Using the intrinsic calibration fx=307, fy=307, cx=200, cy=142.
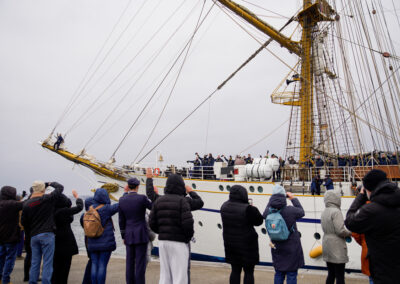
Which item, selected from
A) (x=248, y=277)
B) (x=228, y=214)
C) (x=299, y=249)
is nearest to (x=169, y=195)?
(x=228, y=214)

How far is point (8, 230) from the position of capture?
5500 millimetres

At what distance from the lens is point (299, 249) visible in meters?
4.48

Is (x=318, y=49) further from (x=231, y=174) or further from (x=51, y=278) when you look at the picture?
(x=51, y=278)

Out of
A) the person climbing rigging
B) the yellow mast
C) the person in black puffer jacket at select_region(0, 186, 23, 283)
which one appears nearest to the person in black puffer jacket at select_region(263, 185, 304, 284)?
the person in black puffer jacket at select_region(0, 186, 23, 283)

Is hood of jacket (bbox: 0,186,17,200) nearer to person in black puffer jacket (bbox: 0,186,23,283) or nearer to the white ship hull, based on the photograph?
person in black puffer jacket (bbox: 0,186,23,283)

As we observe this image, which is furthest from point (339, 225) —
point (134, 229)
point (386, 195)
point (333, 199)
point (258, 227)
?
point (258, 227)

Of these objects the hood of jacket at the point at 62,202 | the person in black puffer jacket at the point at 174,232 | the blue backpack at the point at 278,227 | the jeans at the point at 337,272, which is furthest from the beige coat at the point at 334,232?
the hood of jacket at the point at 62,202

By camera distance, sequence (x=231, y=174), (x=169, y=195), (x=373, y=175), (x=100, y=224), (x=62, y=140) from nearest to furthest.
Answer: (x=373, y=175) < (x=169, y=195) < (x=100, y=224) < (x=231, y=174) < (x=62, y=140)

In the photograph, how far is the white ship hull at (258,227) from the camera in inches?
395

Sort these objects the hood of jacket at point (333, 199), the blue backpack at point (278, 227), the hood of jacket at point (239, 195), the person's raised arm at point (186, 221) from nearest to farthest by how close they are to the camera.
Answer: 1. the person's raised arm at point (186, 221)
2. the blue backpack at point (278, 227)
3. the hood of jacket at point (239, 195)
4. the hood of jacket at point (333, 199)

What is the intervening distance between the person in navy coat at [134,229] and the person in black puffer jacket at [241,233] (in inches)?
51.1

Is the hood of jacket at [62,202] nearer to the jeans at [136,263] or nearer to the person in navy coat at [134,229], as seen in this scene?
the person in navy coat at [134,229]

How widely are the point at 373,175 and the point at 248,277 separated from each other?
2.28 m

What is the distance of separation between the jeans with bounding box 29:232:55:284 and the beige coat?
4.28 meters
